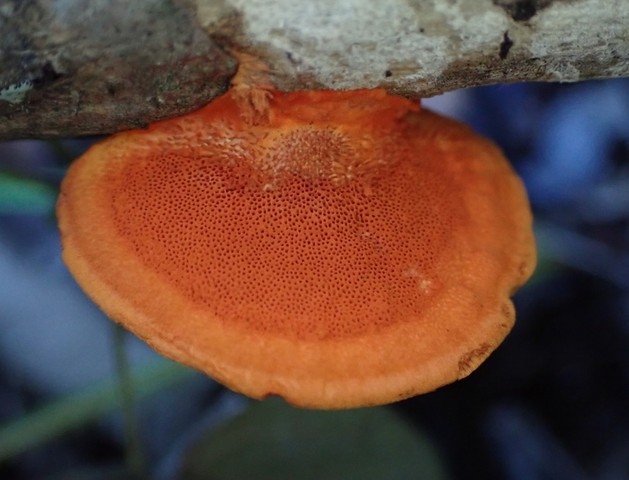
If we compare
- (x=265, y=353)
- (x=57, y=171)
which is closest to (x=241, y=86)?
(x=265, y=353)

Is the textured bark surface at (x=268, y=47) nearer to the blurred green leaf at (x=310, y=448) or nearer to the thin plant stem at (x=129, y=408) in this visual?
the thin plant stem at (x=129, y=408)

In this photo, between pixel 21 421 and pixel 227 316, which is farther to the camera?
pixel 21 421

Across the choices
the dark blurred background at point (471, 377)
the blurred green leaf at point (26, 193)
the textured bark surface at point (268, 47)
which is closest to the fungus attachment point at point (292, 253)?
the textured bark surface at point (268, 47)

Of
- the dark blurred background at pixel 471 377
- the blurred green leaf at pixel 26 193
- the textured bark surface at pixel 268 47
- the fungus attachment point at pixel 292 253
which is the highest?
the textured bark surface at pixel 268 47

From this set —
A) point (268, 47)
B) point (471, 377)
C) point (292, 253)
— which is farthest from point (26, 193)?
point (471, 377)

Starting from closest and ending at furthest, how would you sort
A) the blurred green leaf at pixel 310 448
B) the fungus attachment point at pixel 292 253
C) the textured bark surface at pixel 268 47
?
the textured bark surface at pixel 268 47, the fungus attachment point at pixel 292 253, the blurred green leaf at pixel 310 448

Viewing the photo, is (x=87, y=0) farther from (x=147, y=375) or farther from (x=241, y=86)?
(x=147, y=375)
